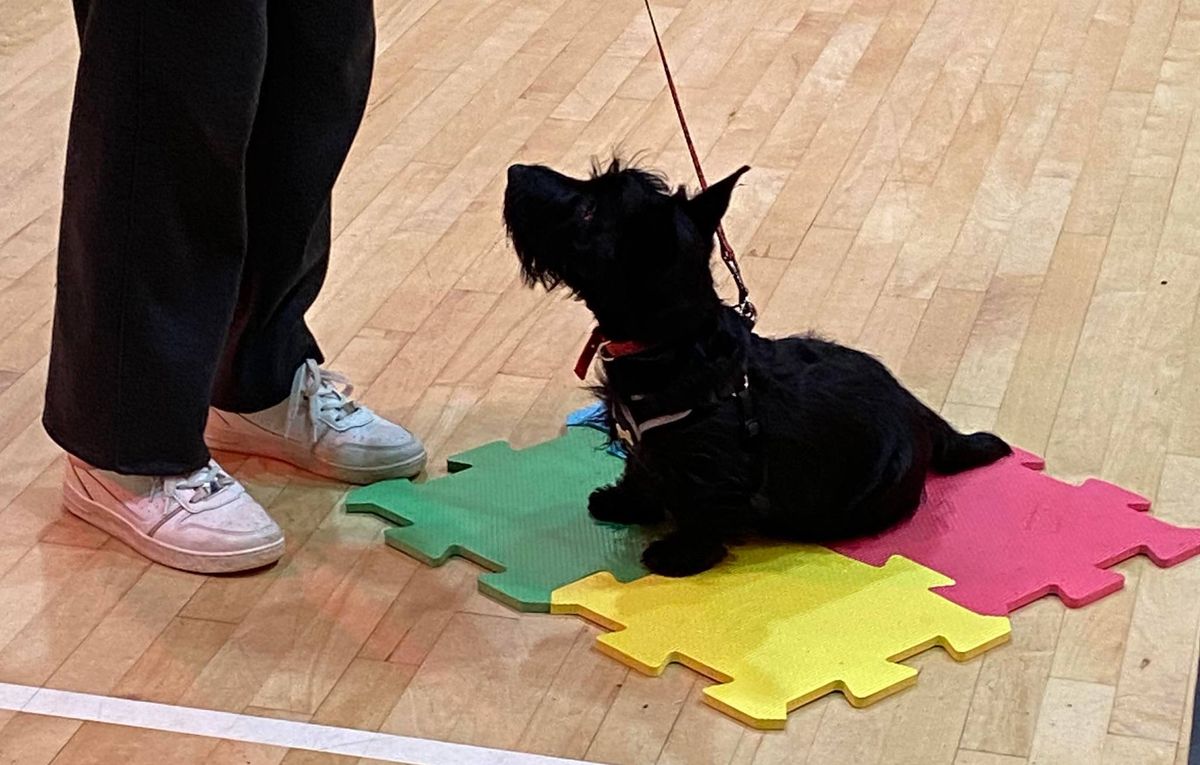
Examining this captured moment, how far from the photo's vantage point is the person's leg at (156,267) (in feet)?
6.15

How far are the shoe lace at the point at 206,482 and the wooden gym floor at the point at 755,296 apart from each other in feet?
0.35

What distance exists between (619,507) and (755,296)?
0.67 metres

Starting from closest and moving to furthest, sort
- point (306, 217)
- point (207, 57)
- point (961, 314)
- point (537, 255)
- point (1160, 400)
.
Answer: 1. point (207, 57)
2. point (537, 255)
3. point (306, 217)
4. point (1160, 400)
5. point (961, 314)

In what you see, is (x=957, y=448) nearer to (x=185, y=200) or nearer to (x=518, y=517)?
(x=518, y=517)

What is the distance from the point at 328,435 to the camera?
91.3 inches

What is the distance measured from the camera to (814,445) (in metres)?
2.09

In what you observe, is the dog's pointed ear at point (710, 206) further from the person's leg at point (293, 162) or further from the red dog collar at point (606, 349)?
the person's leg at point (293, 162)

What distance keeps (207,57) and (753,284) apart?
3.80ft

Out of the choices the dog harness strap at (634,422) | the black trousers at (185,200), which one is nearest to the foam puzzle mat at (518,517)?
the dog harness strap at (634,422)

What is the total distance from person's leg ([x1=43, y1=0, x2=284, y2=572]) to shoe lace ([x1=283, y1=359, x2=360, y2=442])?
0.15 meters

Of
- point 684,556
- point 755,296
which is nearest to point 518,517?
point 684,556

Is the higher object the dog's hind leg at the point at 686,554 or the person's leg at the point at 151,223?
the person's leg at the point at 151,223

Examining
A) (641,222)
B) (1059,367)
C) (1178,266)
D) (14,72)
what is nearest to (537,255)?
(641,222)

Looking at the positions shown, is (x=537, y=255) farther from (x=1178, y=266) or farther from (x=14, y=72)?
(x=14, y=72)
